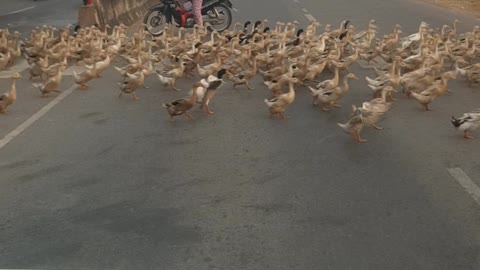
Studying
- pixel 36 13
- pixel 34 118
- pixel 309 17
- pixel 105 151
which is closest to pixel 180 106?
pixel 105 151

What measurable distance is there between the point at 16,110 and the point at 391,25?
12.6 meters

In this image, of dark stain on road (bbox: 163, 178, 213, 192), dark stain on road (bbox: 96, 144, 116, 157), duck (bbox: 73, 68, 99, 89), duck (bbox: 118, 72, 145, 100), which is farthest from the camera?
duck (bbox: 73, 68, 99, 89)

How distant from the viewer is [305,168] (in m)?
6.67

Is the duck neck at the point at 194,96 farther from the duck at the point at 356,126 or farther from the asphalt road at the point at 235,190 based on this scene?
the duck at the point at 356,126

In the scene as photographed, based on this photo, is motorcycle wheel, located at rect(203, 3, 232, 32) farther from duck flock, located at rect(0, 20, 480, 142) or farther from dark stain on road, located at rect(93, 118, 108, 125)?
dark stain on road, located at rect(93, 118, 108, 125)

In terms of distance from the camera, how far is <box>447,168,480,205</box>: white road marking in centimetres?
580

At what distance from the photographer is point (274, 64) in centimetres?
1141

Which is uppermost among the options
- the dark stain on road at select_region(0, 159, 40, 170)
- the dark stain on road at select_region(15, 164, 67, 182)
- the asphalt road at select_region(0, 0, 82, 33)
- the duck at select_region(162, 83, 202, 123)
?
the dark stain on road at select_region(15, 164, 67, 182)

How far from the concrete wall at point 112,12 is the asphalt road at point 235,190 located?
763 centimetres

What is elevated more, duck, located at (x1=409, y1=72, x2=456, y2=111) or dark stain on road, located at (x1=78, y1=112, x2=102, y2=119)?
duck, located at (x1=409, y1=72, x2=456, y2=111)

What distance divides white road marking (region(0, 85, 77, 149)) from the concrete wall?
247 inches

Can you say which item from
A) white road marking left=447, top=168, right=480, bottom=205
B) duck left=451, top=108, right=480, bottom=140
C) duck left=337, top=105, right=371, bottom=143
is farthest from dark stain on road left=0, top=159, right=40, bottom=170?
duck left=451, top=108, right=480, bottom=140

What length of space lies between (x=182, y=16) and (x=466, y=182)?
512 inches

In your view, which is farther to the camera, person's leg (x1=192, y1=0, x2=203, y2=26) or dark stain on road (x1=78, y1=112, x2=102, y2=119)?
person's leg (x1=192, y1=0, x2=203, y2=26)
